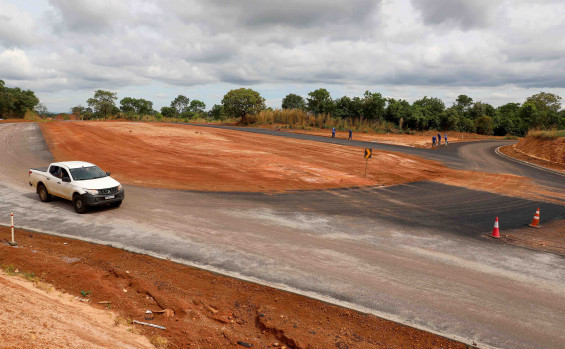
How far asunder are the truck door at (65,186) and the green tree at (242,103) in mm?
55764

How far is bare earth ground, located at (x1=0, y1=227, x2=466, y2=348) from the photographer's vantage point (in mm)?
5602

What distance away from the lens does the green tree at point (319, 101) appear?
6779 cm

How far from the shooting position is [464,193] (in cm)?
1944

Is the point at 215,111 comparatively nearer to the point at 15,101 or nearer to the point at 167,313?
the point at 15,101

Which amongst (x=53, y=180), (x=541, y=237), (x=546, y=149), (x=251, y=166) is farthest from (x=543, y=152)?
(x=53, y=180)

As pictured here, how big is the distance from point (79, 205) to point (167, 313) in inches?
344

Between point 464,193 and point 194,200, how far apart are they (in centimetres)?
1486

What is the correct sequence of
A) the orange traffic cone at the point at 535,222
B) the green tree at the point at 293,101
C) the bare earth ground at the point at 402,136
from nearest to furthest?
the orange traffic cone at the point at 535,222 < the bare earth ground at the point at 402,136 < the green tree at the point at 293,101

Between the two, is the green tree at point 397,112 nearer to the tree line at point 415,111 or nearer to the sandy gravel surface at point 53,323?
the tree line at point 415,111

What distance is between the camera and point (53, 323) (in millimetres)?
5543

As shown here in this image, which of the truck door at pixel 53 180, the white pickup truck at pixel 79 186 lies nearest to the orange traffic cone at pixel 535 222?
the white pickup truck at pixel 79 186

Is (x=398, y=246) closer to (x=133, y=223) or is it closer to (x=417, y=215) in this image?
(x=417, y=215)

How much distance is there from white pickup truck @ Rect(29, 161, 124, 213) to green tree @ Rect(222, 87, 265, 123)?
5490cm

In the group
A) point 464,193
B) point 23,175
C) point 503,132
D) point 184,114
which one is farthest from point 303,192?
point 184,114
